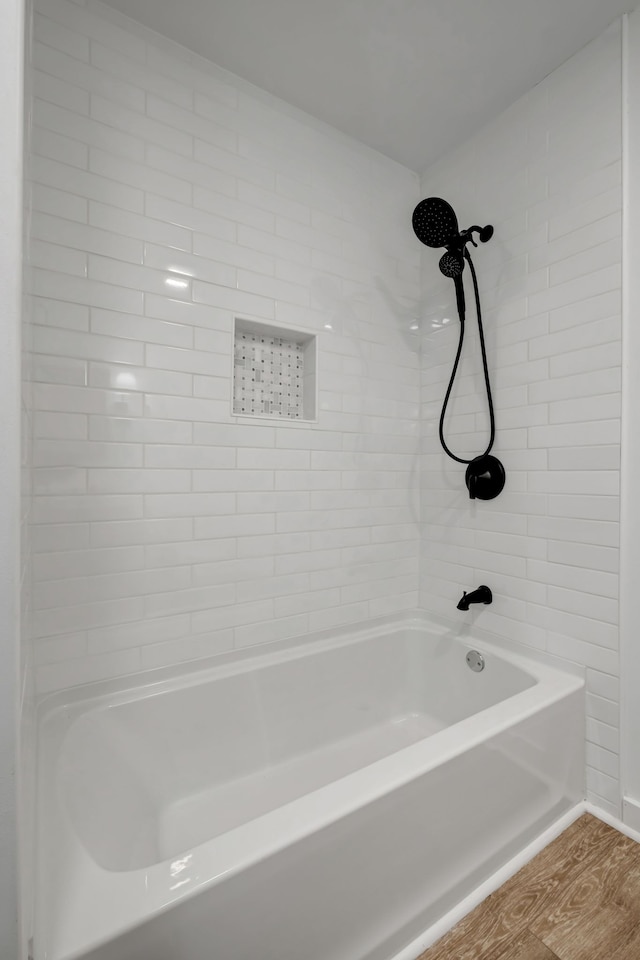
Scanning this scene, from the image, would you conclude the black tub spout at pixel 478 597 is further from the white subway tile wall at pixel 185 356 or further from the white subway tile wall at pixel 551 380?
the white subway tile wall at pixel 185 356

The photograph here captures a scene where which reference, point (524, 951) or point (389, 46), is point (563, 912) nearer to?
point (524, 951)

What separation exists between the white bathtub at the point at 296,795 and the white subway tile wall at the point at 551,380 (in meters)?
0.19

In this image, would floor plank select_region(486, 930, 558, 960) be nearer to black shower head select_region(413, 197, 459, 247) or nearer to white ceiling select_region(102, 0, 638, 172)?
black shower head select_region(413, 197, 459, 247)

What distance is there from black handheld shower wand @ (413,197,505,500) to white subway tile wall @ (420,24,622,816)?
53 mm

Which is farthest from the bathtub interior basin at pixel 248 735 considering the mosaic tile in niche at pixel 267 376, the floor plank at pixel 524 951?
the mosaic tile in niche at pixel 267 376

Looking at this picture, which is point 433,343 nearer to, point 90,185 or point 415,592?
point 415,592

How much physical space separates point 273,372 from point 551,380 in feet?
3.58

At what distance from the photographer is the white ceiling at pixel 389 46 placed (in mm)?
1422

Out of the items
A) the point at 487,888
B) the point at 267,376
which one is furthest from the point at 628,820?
the point at 267,376

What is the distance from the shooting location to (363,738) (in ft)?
6.12

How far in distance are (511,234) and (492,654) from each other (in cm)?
171

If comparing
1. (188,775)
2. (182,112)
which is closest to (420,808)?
(188,775)

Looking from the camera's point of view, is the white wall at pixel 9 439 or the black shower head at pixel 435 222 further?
the black shower head at pixel 435 222

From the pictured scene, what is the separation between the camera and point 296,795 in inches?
61.1
